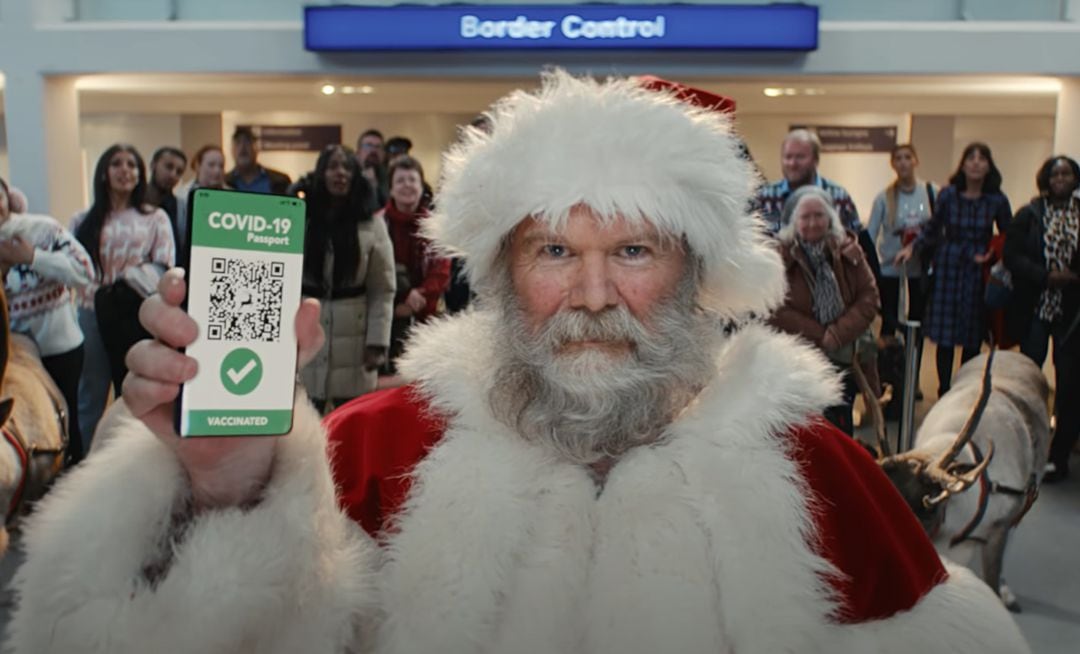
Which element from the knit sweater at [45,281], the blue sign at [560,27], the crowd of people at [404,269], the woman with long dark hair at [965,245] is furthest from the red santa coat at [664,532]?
the blue sign at [560,27]

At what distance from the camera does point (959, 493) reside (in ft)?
8.52

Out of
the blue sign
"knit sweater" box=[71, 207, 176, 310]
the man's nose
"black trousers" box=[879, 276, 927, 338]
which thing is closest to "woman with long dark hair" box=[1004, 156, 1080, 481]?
"black trousers" box=[879, 276, 927, 338]

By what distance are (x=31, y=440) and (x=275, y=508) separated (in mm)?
1818

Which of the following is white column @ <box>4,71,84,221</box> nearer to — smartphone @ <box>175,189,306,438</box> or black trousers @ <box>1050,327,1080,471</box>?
black trousers @ <box>1050,327,1080,471</box>

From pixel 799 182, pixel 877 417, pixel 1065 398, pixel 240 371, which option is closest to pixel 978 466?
pixel 877 417

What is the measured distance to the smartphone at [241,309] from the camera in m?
1.02

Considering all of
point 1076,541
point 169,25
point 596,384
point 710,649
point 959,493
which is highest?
point 169,25

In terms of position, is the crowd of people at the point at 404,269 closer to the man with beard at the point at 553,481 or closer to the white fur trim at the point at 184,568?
the man with beard at the point at 553,481

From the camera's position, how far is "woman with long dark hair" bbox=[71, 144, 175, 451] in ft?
12.9

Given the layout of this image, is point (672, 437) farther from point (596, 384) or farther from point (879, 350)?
point (879, 350)

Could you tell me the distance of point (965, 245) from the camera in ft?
16.6

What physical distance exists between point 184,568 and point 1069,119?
254 inches

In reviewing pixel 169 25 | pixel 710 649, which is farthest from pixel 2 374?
pixel 169 25

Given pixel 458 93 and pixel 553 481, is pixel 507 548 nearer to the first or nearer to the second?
pixel 553 481
